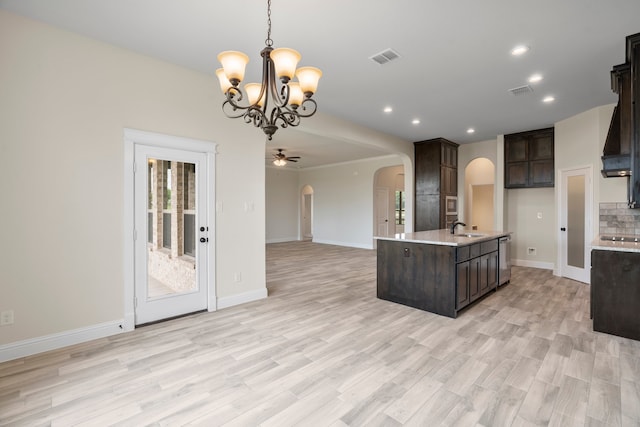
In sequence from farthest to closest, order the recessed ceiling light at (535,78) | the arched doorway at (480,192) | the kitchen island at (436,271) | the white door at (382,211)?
the white door at (382,211) < the arched doorway at (480,192) < the recessed ceiling light at (535,78) < the kitchen island at (436,271)

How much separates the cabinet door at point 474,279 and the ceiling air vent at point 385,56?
2642mm

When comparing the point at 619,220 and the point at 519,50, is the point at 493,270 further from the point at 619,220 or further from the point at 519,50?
the point at 519,50

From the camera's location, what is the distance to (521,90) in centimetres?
416

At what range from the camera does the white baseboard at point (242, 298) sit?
3885 mm

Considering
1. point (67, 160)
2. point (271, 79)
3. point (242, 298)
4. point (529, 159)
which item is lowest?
point (242, 298)

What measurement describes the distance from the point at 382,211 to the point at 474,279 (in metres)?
6.33

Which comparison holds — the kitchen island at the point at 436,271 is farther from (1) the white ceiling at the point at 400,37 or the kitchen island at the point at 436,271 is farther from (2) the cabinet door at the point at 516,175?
(2) the cabinet door at the point at 516,175

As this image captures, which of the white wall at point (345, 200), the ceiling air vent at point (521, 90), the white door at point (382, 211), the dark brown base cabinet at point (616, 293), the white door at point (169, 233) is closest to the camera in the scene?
the dark brown base cabinet at point (616, 293)

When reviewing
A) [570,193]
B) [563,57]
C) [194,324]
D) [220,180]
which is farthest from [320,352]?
[570,193]

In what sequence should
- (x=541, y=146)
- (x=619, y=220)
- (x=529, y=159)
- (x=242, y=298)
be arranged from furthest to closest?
1. (x=529, y=159)
2. (x=541, y=146)
3. (x=619, y=220)
4. (x=242, y=298)

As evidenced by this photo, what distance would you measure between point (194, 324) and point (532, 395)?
10.4 feet

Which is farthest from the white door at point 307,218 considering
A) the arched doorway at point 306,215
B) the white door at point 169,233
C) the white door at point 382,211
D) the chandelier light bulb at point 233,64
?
the chandelier light bulb at point 233,64

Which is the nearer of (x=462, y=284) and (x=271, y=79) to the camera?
(x=271, y=79)

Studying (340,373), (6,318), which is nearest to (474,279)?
(340,373)
